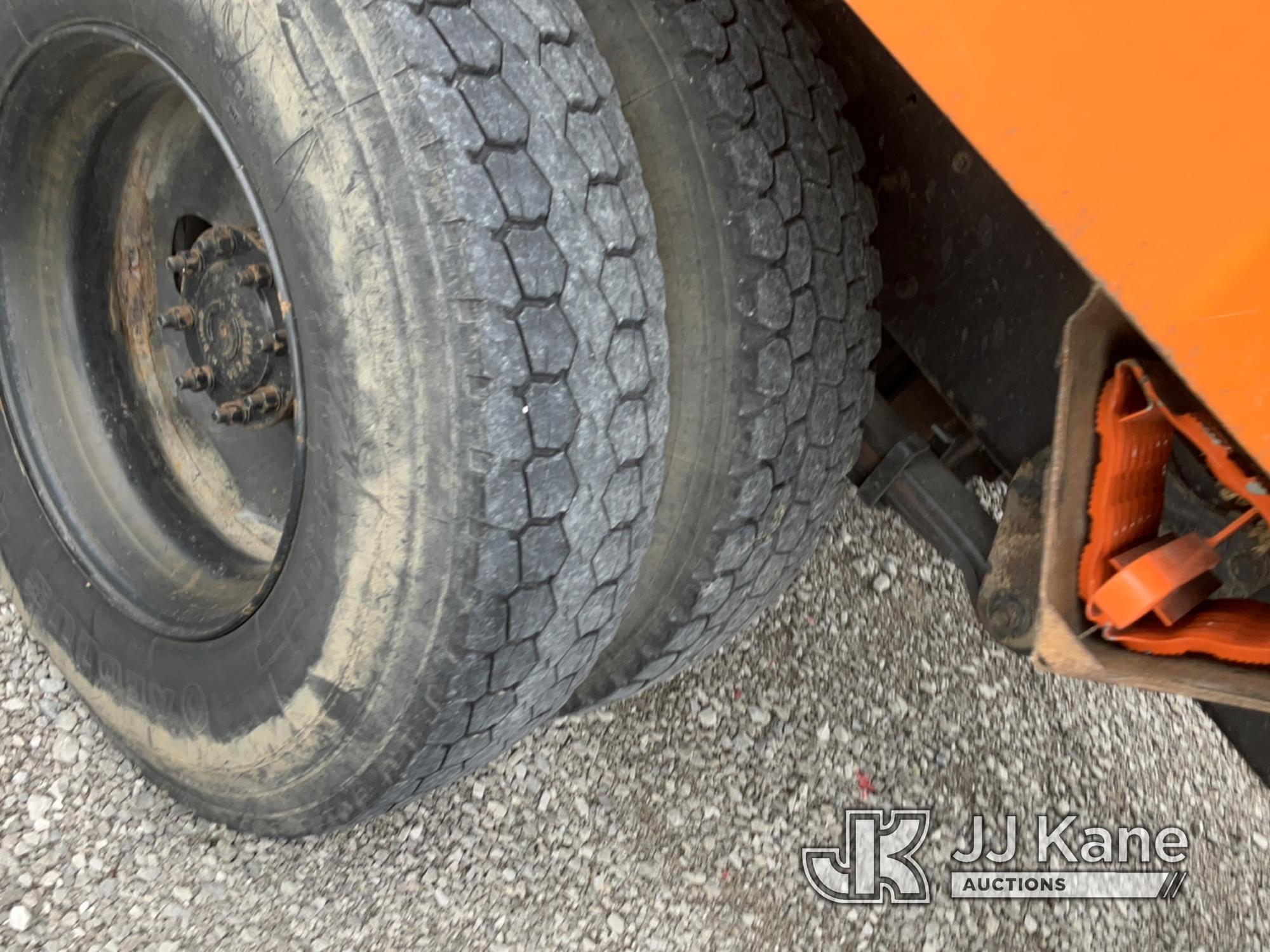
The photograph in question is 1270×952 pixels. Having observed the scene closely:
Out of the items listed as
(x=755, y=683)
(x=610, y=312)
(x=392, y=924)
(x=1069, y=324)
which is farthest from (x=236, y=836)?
(x=1069, y=324)

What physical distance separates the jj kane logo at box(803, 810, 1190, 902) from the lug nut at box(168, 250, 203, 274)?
162 centimetres

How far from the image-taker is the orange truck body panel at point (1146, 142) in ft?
2.81

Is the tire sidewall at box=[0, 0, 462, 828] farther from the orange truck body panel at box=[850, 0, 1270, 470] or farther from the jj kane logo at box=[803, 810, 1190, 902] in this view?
the jj kane logo at box=[803, 810, 1190, 902]

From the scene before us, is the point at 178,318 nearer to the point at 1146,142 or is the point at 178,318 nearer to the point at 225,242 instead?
the point at 225,242

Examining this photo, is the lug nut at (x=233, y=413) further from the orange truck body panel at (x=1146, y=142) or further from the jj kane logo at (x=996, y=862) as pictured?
the jj kane logo at (x=996, y=862)

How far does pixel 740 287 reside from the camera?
1484 millimetres

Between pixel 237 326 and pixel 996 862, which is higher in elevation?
pixel 237 326

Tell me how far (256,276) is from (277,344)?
0.33 ft

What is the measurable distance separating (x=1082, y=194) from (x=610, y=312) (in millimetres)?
524

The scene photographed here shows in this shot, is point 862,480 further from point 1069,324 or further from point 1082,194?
point 1082,194

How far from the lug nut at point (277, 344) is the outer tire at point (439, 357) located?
1.15ft

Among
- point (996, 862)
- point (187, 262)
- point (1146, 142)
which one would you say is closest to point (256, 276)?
point (187, 262)

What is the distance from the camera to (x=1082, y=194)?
3.08 feet

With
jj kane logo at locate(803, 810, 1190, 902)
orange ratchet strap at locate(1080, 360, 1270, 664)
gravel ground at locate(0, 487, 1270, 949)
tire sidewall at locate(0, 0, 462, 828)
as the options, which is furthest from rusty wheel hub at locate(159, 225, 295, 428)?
jj kane logo at locate(803, 810, 1190, 902)
